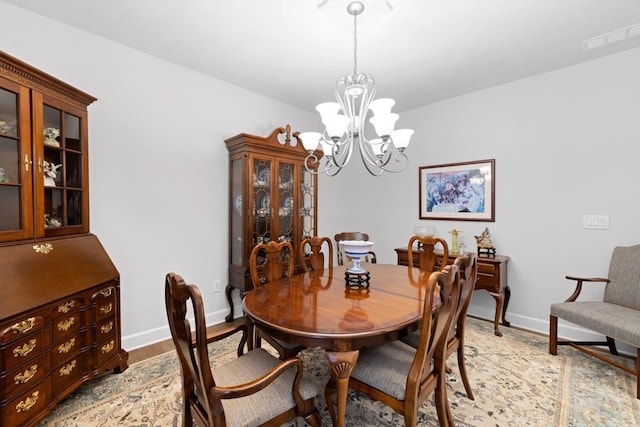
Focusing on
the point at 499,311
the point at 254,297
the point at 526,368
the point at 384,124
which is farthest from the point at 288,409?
the point at 499,311

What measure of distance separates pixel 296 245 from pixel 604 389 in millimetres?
2781

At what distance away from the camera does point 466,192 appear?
3.44 metres

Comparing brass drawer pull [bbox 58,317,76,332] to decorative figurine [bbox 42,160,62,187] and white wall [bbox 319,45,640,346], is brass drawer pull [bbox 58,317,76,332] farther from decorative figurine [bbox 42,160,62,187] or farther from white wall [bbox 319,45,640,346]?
white wall [bbox 319,45,640,346]

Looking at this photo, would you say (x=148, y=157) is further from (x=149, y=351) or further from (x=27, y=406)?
(x=27, y=406)

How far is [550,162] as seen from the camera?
290cm

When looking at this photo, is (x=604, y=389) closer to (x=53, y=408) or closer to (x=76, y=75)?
(x=53, y=408)

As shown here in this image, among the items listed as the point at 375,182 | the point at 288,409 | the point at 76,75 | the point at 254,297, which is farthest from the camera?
the point at 375,182

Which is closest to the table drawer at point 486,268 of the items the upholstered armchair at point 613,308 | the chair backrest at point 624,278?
the upholstered armchair at point 613,308

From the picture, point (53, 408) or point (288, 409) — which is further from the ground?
point (288, 409)

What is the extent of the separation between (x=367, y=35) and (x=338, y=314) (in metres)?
2.07

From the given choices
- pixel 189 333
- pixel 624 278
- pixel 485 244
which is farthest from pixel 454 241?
pixel 189 333

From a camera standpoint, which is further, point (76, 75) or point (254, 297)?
point (76, 75)

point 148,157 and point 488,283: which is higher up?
point 148,157

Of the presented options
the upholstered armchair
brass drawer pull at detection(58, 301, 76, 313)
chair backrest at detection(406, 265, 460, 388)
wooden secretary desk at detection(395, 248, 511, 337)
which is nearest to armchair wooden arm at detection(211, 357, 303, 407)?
chair backrest at detection(406, 265, 460, 388)
